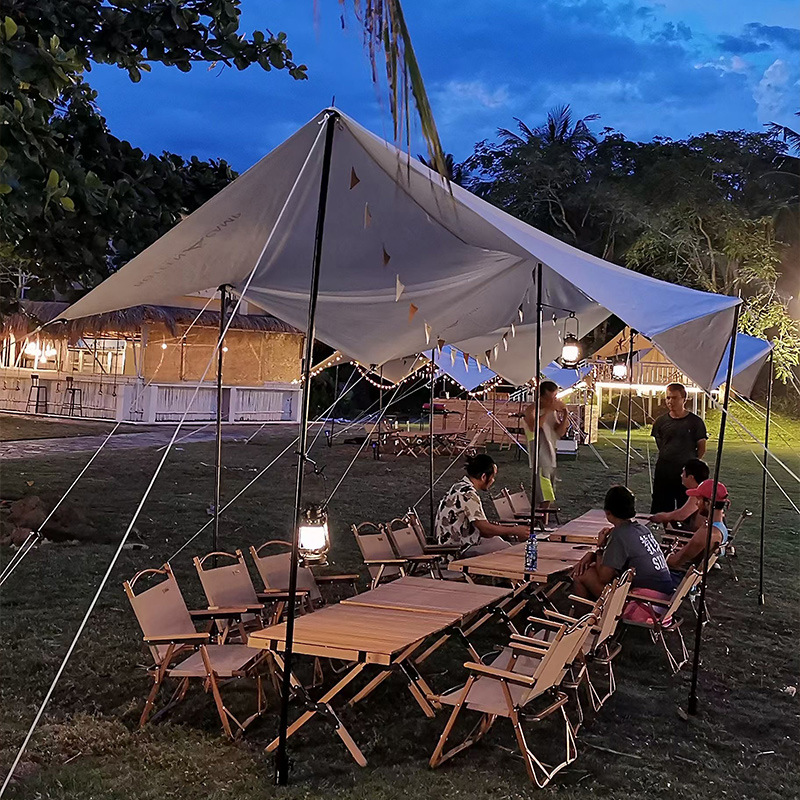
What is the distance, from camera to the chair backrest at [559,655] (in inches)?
135

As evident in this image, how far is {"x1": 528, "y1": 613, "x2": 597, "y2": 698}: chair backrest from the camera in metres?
3.43

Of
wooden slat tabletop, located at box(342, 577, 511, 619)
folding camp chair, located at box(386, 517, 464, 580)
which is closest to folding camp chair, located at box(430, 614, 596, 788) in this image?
wooden slat tabletop, located at box(342, 577, 511, 619)

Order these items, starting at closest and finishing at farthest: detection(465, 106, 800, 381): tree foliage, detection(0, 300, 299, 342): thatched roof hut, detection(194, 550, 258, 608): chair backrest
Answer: detection(194, 550, 258, 608): chair backrest < detection(0, 300, 299, 342): thatched roof hut < detection(465, 106, 800, 381): tree foliage

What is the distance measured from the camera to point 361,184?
4699mm

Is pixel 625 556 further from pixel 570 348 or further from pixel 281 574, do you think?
pixel 570 348

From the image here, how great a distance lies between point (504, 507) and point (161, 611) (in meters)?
4.77

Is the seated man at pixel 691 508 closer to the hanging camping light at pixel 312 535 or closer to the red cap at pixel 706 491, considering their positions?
the red cap at pixel 706 491

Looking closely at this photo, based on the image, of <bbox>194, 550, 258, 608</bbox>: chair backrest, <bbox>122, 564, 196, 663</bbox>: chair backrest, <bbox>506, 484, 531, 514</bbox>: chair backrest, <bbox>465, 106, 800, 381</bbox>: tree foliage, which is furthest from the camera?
<bbox>465, 106, 800, 381</bbox>: tree foliage

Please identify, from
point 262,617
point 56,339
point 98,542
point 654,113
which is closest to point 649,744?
point 262,617

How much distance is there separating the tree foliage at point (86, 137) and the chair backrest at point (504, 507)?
398 cm

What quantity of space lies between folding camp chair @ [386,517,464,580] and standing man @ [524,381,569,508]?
2246 mm

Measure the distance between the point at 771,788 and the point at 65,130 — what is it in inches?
250

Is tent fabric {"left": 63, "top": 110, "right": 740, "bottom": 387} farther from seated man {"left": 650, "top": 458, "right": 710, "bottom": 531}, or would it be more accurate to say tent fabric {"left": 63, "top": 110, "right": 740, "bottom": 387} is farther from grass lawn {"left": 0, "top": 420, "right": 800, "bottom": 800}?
grass lawn {"left": 0, "top": 420, "right": 800, "bottom": 800}

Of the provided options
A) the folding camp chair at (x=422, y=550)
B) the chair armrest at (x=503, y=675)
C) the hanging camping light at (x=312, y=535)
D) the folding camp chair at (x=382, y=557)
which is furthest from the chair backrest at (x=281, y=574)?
the chair armrest at (x=503, y=675)
